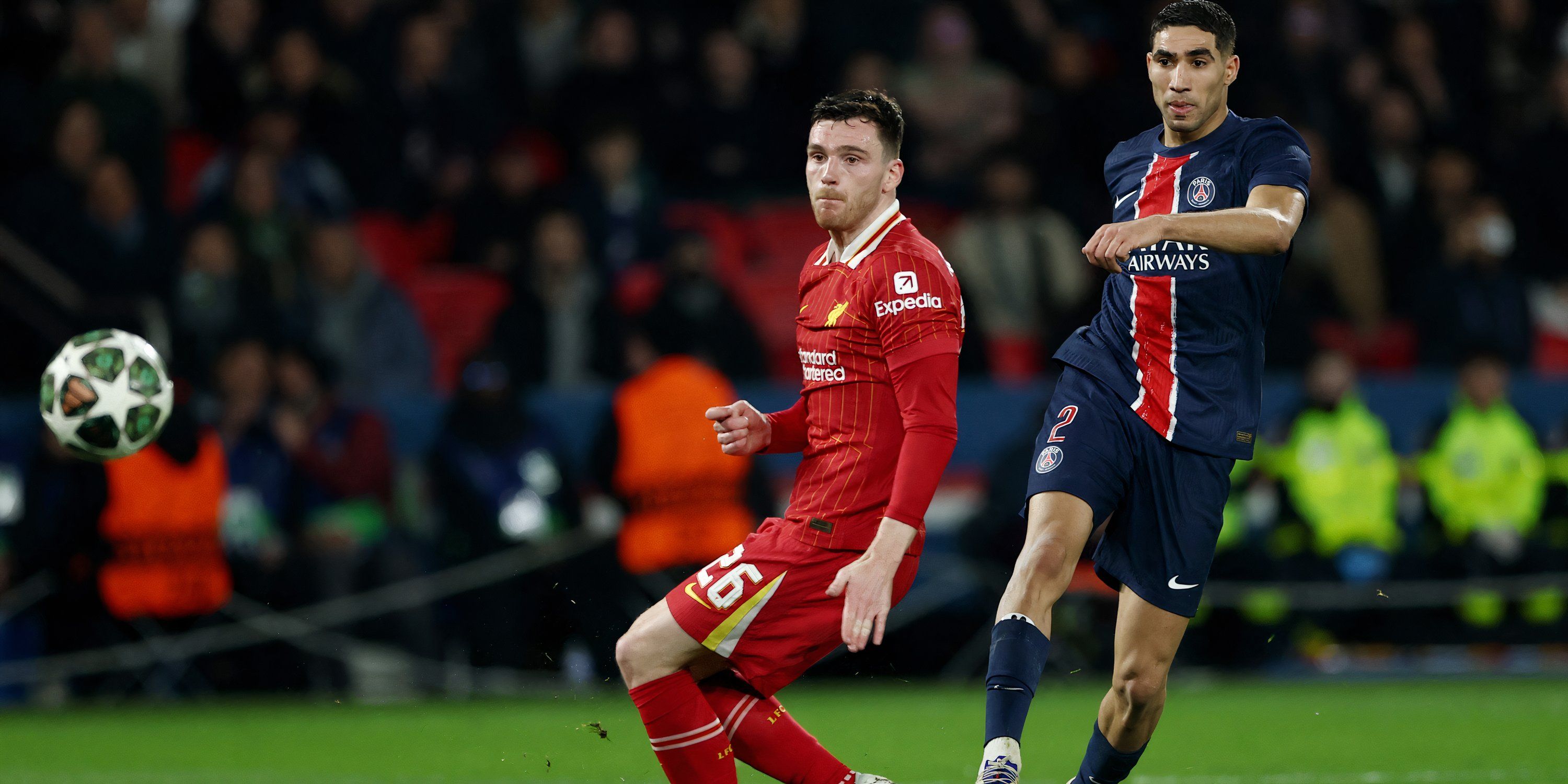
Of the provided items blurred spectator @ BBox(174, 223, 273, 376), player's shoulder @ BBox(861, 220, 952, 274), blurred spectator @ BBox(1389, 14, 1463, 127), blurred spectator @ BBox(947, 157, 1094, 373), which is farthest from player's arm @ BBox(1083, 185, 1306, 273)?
blurred spectator @ BBox(1389, 14, 1463, 127)

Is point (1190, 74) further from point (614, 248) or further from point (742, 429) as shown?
point (614, 248)

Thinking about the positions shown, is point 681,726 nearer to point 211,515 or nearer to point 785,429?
point 785,429

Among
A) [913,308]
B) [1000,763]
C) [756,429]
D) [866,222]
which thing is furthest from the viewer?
[756,429]

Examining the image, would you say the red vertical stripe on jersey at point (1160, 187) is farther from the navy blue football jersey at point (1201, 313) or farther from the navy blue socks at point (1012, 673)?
the navy blue socks at point (1012, 673)

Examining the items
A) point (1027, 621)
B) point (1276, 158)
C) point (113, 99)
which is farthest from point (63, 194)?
point (1276, 158)

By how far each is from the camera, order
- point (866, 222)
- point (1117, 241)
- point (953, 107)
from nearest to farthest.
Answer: point (1117, 241), point (866, 222), point (953, 107)

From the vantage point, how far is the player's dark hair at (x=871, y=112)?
477 cm

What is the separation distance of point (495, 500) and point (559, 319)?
1454mm

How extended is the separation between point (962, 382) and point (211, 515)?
4.63 meters

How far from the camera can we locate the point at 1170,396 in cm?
518

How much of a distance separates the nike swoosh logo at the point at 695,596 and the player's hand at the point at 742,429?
442 millimetres

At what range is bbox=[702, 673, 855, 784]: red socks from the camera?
4.93 m

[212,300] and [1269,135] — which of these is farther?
[212,300]

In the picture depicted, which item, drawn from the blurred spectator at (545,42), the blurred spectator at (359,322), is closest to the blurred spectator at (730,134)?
the blurred spectator at (545,42)
